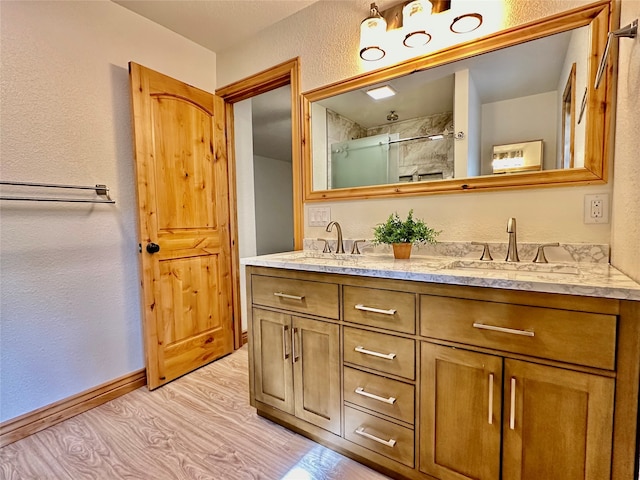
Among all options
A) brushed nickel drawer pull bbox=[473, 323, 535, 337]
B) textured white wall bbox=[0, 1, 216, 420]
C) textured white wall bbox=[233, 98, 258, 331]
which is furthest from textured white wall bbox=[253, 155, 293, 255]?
brushed nickel drawer pull bbox=[473, 323, 535, 337]

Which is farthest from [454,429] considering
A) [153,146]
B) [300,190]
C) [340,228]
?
[153,146]

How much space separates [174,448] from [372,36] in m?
2.30

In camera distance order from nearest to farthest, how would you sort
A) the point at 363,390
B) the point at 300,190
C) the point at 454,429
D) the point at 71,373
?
the point at 454,429, the point at 363,390, the point at 71,373, the point at 300,190

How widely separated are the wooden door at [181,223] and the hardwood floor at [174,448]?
371 millimetres

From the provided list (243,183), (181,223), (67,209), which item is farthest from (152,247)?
(243,183)

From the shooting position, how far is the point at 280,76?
2203 mm

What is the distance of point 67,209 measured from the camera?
177cm

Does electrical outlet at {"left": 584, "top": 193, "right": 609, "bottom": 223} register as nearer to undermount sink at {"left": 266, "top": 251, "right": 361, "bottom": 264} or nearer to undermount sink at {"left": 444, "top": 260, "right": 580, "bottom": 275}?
undermount sink at {"left": 444, "top": 260, "right": 580, "bottom": 275}

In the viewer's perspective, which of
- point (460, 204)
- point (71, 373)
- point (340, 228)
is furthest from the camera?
point (340, 228)

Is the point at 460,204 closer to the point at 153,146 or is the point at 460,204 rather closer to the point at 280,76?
the point at 280,76

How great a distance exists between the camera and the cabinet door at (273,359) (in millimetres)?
1521

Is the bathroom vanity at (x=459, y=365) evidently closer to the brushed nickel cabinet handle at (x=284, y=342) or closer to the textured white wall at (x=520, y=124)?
the brushed nickel cabinet handle at (x=284, y=342)

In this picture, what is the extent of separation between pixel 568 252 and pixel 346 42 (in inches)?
63.6

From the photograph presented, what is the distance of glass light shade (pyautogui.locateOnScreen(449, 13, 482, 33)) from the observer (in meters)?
1.44
